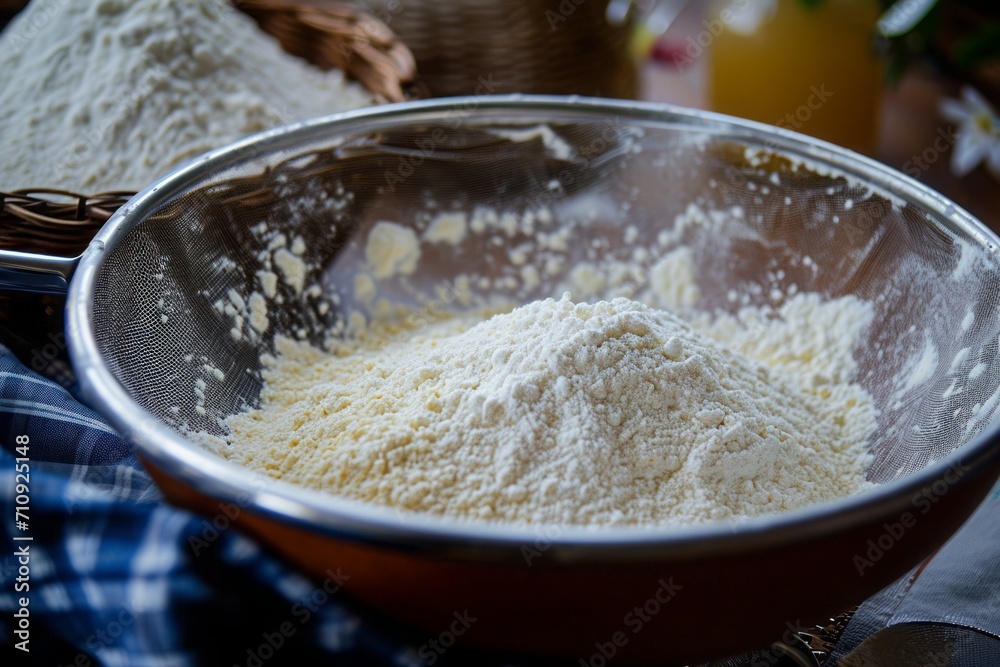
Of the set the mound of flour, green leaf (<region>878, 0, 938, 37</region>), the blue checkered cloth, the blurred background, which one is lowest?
the blue checkered cloth

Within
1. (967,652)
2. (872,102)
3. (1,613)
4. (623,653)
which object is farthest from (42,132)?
(872,102)

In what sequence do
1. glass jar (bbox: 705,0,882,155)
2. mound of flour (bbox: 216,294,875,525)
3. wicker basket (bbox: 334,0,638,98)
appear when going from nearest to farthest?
1. mound of flour (bbox: 216,294,875,525)
2. wicker basket (bbox: 334,0,638,98)
3. glass jar (bbox: 705,0,882,155)

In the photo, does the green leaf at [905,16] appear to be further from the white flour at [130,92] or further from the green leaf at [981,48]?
the white flour at [130,92]

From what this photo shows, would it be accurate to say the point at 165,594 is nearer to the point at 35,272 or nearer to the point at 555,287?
the point at 35,272

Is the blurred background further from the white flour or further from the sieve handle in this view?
the sieve handle

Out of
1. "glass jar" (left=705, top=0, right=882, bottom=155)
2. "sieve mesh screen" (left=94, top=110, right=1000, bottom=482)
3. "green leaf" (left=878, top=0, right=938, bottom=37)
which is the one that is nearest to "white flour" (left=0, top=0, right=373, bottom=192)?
"sieve mesh screen" (left=94, top=110, right=1000, bottom=482)
